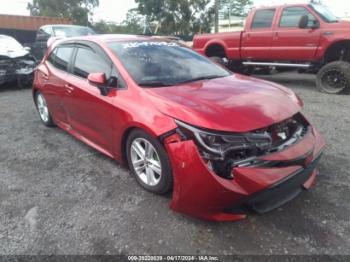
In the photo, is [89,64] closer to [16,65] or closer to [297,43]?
[297,43]

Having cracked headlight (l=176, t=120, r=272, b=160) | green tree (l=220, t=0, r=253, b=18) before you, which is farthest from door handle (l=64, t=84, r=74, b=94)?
green tree (l=220, t=0, r=253, b=18)

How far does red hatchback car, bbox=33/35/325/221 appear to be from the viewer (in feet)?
7.80

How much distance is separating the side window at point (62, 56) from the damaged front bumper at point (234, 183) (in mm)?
2508

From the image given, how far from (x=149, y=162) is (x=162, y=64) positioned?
1212 mm

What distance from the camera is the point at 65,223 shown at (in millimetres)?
2723

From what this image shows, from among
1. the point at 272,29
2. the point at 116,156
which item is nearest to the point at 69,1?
the point at 272,29

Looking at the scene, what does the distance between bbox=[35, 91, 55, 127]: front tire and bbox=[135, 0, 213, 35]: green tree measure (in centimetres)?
2922

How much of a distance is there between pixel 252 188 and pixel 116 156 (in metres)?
1.71

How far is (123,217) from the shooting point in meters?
2.79

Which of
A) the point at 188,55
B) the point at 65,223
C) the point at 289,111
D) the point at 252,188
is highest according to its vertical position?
the point at 188,55

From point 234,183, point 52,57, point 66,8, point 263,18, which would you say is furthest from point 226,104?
point 66,8

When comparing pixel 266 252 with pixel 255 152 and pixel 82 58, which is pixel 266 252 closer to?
pixel 255 152

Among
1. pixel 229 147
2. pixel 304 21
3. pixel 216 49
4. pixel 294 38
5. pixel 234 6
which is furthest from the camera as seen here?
pixel 234 6

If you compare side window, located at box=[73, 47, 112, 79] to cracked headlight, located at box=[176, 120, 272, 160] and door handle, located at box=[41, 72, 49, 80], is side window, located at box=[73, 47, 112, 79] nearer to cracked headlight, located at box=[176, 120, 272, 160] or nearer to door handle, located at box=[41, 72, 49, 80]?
door handle, located at box=[41, 72, 49, 80]
